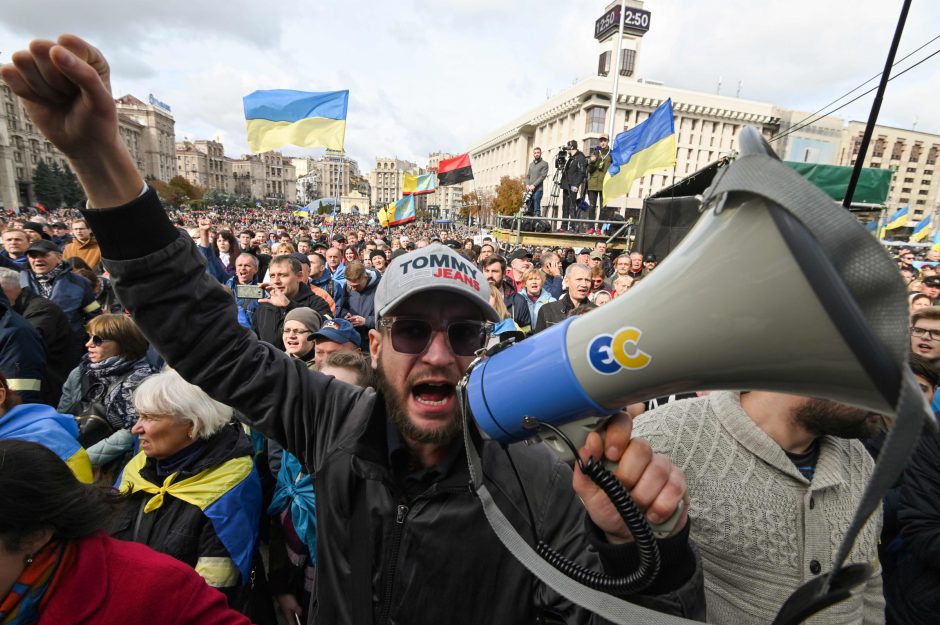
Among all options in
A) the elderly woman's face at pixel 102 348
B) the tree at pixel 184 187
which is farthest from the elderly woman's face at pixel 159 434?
the tree at pixel 184 187

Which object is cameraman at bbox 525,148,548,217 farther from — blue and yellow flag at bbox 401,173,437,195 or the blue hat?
the blue hat

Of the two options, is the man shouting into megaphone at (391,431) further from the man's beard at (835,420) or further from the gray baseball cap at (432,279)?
the man's beard at (835,420)

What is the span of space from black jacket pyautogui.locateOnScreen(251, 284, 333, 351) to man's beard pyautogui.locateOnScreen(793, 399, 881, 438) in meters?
4.17

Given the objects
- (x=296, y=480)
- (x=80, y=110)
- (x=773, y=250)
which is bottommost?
(x=296, y=480)

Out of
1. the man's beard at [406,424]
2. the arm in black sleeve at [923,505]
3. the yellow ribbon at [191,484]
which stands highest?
the man's beard at [406,424]

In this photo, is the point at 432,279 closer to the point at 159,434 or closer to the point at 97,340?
the point at 159,434

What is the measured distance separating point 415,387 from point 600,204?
42.4ft

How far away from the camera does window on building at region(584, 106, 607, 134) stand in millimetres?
52963

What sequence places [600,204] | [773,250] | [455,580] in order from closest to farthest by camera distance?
[773,250]
[455,580]
[600,204]

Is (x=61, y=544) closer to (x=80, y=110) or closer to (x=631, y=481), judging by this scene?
(x=80, y=110)

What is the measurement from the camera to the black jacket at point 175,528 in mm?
2045

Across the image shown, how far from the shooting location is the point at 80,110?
1005 millimetres

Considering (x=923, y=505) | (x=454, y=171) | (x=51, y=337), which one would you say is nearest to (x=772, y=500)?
(x=923, y=505)

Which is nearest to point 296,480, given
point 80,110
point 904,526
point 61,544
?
point 61,544
